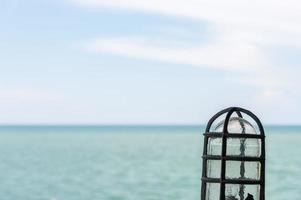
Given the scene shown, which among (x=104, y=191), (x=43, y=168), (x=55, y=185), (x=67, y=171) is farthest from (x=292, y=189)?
(x=43, y=168)

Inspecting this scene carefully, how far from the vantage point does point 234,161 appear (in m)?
7.01

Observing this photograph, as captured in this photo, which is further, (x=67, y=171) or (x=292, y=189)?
(x=67, y=171)

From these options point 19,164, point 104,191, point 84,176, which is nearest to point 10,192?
point 104,191

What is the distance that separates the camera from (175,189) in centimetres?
6309

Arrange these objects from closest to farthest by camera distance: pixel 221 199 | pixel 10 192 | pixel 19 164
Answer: pixel 221 199 < pixel 10 192 < pixel 19 164

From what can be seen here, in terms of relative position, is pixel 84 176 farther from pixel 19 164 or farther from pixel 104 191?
pixel 19 164

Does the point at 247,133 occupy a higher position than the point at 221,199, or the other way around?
the point at 247,133

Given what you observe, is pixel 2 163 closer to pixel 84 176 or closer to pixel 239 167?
pixel 84 176

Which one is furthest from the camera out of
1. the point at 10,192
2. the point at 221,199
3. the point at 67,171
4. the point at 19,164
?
the point at 19,164

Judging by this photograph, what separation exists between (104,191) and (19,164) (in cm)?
3862

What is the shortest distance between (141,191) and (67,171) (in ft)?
84.9

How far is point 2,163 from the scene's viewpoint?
100 meters

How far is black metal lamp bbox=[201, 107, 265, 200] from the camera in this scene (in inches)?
272

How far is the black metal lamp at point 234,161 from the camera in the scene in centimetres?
691
